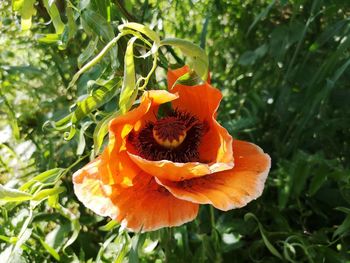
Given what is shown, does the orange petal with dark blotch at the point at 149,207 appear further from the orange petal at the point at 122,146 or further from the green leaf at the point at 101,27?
the green leaf at the point at 101,27

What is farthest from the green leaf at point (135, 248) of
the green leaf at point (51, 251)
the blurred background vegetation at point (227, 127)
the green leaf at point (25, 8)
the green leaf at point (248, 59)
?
the green leaf at point (248, 59)

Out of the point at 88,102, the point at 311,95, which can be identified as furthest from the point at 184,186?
the point at 311,95

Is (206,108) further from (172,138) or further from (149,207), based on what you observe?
(149,207)

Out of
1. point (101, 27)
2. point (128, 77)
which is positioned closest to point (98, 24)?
point (101, 27)

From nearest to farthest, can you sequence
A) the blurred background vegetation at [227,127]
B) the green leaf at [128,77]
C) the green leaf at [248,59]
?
the green leaf at [128,77] → the blurred background vegetation at [227,127] → the green leaf at [248,59]

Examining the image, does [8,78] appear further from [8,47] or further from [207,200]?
[207,200]

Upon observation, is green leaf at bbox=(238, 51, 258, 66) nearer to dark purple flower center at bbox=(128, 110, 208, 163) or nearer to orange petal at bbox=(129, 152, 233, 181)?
dark purple flower center at bbox=(128, 110, 208, 163)

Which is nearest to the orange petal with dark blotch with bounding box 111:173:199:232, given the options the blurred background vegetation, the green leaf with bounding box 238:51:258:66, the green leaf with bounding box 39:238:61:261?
the blurred background vegetation
